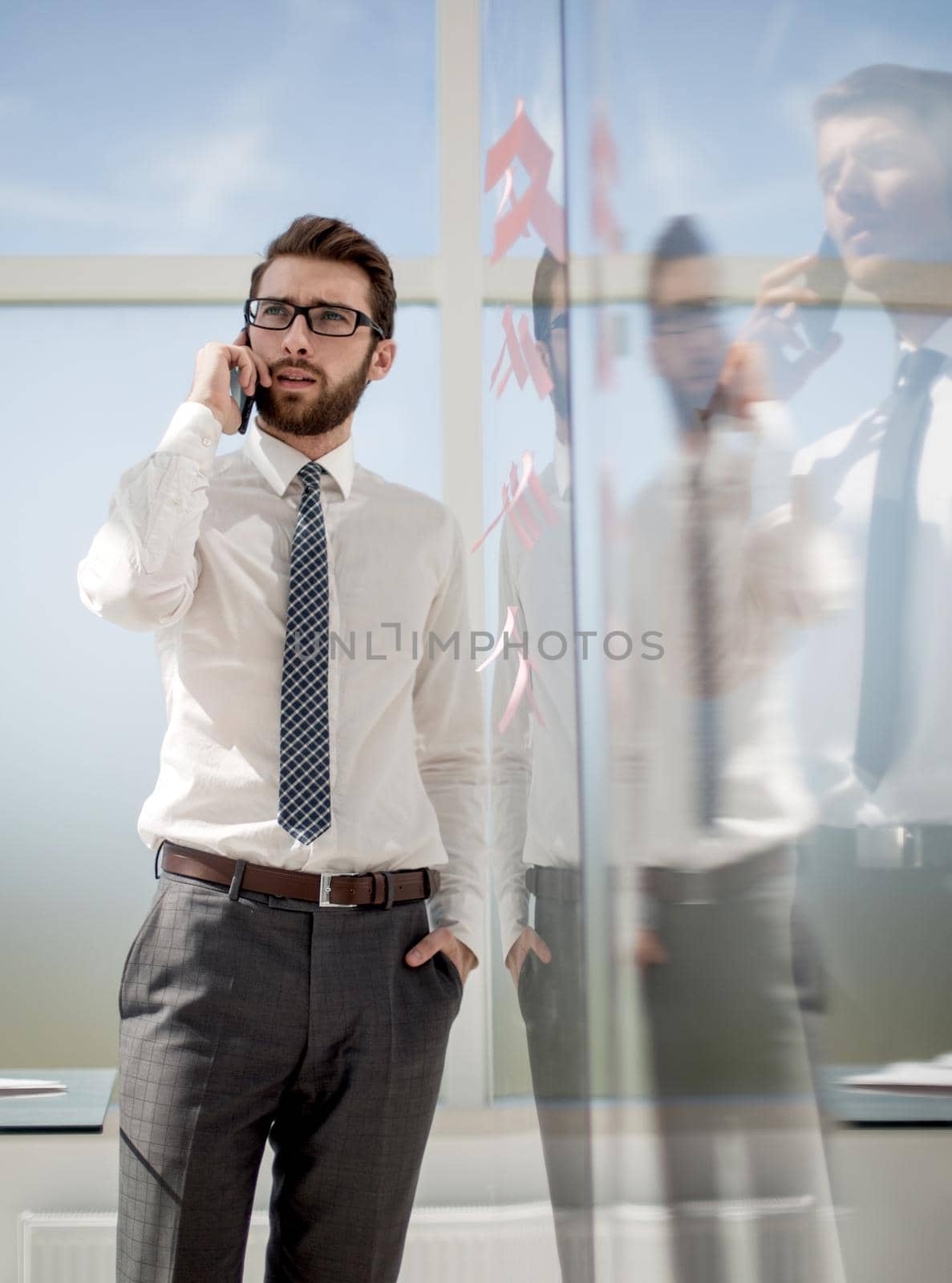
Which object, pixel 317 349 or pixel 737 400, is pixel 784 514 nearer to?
pixel 737 400

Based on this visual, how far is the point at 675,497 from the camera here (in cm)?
69

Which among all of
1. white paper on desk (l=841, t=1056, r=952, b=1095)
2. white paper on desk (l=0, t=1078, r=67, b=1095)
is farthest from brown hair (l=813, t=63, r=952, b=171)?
white paper on desk (l=0, t=1078, r=67, b=1095)

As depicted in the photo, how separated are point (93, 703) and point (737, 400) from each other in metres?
1.66

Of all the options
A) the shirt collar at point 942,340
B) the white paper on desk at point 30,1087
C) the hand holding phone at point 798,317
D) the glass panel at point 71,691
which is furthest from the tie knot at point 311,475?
the white paper on desk at point 30,1087

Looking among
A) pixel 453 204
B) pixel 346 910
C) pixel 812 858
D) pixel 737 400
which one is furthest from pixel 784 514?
pixel 453 204

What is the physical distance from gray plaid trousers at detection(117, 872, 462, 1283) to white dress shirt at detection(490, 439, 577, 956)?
0.20m

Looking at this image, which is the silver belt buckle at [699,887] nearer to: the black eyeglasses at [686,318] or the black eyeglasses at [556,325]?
the black eyeglasses at [686,318]

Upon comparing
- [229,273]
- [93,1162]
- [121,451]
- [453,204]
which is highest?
[453,204]

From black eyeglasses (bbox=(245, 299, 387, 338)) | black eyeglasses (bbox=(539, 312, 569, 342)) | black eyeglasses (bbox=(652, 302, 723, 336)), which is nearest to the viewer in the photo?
black eyeglasses (bbox=(652, 302, 723, 336))

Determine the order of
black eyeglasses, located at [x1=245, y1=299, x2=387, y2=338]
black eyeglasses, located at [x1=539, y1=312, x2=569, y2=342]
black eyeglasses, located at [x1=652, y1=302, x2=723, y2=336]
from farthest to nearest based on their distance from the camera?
1. black eyeglasses, located at [x1=245, y1=299, x2=387, y2=338]
2. black eyeglasses, located at [x1=539, y1=312, x2=569, y2=342]
3. black eyeglasses, located at [x1=652, y1=302, x2=723, y2=336]

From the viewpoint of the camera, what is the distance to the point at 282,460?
1442 millimetres

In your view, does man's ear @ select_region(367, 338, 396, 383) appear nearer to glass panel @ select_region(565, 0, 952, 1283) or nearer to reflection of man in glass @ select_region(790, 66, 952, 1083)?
glass panel @ select_region(565, 0, 952, 1283)

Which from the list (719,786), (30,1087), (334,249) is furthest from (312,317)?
(30,1087)

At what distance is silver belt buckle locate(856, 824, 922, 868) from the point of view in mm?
548
